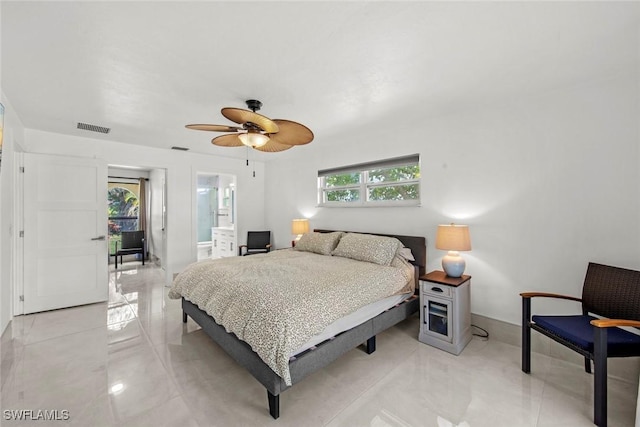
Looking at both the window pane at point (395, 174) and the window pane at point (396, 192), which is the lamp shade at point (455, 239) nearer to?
→ the window pane at point (396, 192)

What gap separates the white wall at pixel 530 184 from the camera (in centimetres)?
221

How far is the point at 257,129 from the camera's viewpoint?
92.1 inches

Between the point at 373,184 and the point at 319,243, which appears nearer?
the point at 319,243

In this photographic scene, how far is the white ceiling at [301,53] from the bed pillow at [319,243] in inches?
70.1

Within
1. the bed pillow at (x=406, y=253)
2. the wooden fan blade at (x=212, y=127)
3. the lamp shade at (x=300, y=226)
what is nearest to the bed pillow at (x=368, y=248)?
the bed pillow at (x=406, y=253)

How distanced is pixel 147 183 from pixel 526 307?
806 cm

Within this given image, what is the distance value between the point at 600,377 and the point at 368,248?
208 cm

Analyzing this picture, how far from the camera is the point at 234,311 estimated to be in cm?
205

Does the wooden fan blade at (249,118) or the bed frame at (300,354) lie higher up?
the wooden fan blade at (249,118)

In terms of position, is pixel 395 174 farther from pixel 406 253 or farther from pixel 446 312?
pixel 446 312

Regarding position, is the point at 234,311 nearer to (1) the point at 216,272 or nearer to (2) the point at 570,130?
(1) the point at 216,272

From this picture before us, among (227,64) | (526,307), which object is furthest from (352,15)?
(526,307)

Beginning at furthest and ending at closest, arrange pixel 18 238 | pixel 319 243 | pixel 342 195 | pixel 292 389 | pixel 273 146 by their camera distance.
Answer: pixel 342 195 < pixel 319 243 < pixel 18 238 < pixel 273 146 < pixel 292 389

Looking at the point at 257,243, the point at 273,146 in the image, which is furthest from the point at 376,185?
the point at 257,243
